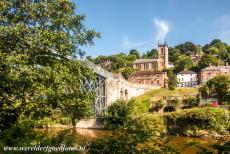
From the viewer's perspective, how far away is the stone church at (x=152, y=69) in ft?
283

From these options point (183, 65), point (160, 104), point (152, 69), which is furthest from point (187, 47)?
point (160, 104)

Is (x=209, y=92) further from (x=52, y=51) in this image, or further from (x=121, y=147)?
(x=121, y=147)

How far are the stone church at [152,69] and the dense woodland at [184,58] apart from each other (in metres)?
4.05

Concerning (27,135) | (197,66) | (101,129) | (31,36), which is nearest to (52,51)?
(31,36)

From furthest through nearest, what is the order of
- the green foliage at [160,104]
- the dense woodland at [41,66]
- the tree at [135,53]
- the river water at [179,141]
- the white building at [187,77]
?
the tree at [135,53] < the white building at [187,77] < the green foliage at [160,104] < the dense woodland at [41,66] < the river water at [179,141]

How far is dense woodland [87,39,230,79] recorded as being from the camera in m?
112

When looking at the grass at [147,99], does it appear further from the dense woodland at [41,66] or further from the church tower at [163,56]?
the church tower at [163,56]

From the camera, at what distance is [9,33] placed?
1587 centimetres

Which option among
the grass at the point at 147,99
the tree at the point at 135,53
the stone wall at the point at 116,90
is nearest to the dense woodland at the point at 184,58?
the tree at the point at 135,53

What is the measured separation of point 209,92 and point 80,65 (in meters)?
46.9

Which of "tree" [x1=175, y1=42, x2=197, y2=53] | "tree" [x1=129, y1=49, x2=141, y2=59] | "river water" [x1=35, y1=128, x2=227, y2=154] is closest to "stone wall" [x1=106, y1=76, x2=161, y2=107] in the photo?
"river water" [x1=35, y1=128, x2=227, y2=154]

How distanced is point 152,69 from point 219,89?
56576 mm

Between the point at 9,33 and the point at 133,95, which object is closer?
the point at 9,33

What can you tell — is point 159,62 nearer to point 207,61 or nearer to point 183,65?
point 183,65
